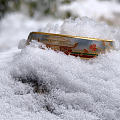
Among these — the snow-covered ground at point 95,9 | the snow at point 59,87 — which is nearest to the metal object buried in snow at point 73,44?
the snow at point 59,87

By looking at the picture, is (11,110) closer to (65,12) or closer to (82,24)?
(82,24)

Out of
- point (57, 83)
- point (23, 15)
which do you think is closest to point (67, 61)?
point (57, 83)

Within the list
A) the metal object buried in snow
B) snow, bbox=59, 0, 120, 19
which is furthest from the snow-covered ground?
the metal object buried in snow

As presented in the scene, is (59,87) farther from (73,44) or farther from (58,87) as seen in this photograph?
(73,44)

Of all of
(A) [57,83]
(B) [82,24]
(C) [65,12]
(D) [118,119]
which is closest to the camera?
(D) [118,119]

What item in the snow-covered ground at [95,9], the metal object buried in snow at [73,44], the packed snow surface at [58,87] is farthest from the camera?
the snow-covered ground at [95,9]

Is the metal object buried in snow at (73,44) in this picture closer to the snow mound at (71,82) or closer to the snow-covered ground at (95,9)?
the snow mound at (71,82)

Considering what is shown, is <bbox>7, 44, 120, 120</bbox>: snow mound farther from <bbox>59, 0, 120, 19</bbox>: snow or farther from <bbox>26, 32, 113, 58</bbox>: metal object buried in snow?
<bbox>59, 0, 120, 19</bbox>: snow

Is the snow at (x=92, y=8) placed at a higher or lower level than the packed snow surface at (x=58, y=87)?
higher
